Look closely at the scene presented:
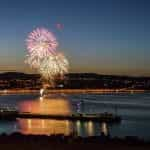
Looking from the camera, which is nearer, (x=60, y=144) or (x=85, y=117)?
(x=60, y=144)

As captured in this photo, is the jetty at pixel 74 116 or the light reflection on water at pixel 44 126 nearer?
the light reflection on water at pixel 44 126

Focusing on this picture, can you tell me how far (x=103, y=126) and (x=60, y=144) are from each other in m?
38.2

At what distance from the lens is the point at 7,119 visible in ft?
193

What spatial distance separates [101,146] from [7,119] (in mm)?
46847

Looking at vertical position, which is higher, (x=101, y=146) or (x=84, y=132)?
(x=101, y=146)

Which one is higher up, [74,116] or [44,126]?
[74,116]

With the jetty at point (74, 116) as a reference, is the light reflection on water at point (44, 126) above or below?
below

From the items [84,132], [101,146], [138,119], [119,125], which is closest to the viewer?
[101,146]

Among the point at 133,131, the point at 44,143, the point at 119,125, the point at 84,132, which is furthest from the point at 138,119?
the point at 44,143

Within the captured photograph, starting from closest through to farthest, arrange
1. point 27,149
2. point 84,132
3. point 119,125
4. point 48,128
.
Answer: point 27,149
point 84,132
point 48,128
point 119,125

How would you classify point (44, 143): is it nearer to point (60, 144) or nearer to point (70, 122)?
point (60, 144)

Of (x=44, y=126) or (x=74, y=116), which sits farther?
(x=74, y=116)

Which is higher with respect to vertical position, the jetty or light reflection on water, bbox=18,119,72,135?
the jetty

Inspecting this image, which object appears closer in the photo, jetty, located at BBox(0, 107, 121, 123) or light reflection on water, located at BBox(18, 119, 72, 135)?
light reflection on water, located at BBox(18, 119, 72, 135)
